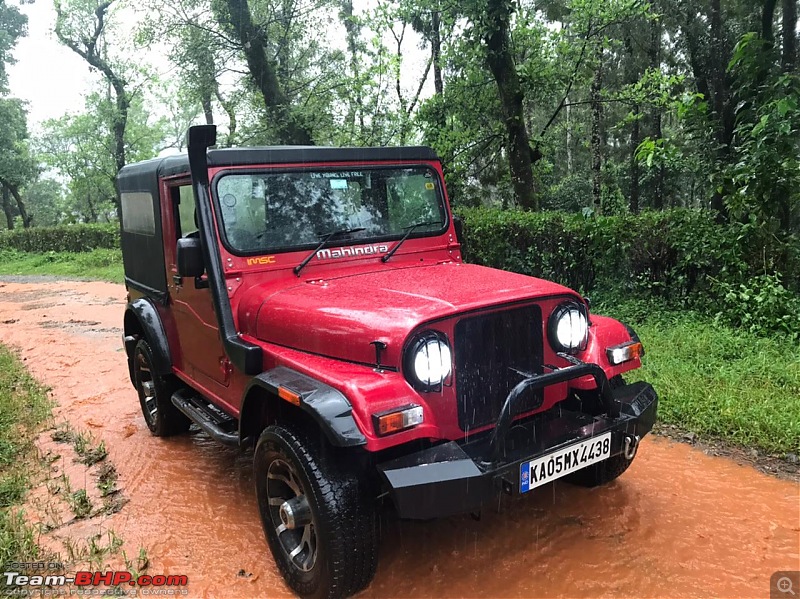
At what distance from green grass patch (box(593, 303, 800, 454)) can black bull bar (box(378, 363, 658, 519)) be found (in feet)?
6.08

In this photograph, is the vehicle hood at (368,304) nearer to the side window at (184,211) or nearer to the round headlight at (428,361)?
the round headlight at (428,361)

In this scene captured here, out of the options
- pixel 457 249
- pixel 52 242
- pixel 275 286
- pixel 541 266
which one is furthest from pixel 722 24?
pixel 52 242

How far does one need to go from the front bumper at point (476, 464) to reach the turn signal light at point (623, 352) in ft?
1.08

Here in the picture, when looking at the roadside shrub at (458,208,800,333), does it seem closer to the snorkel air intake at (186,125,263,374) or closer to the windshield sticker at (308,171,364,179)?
the windshield sticker at (308,171,364,179)

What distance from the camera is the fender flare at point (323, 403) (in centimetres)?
242

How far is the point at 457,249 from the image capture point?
13.8 ft

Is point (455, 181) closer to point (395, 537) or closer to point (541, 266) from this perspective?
point (541, 266)

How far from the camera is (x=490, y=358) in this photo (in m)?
2.89

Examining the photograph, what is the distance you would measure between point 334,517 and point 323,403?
0.50 metres

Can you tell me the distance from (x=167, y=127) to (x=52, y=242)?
627 inches

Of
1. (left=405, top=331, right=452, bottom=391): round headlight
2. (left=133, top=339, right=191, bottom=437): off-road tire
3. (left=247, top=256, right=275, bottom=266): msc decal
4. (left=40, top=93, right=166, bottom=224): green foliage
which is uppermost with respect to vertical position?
(left=40, top=93, right=166, bottom=224): green foliage

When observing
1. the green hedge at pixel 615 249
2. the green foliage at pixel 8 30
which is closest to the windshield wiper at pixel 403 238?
the green hedge at pixel 615 249

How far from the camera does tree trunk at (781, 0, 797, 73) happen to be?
32.3ft

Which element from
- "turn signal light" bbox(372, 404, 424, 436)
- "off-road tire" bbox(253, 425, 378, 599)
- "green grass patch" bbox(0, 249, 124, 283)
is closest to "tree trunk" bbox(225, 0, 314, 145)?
"green grass patch" bbox(0, 249, 124, 283)
